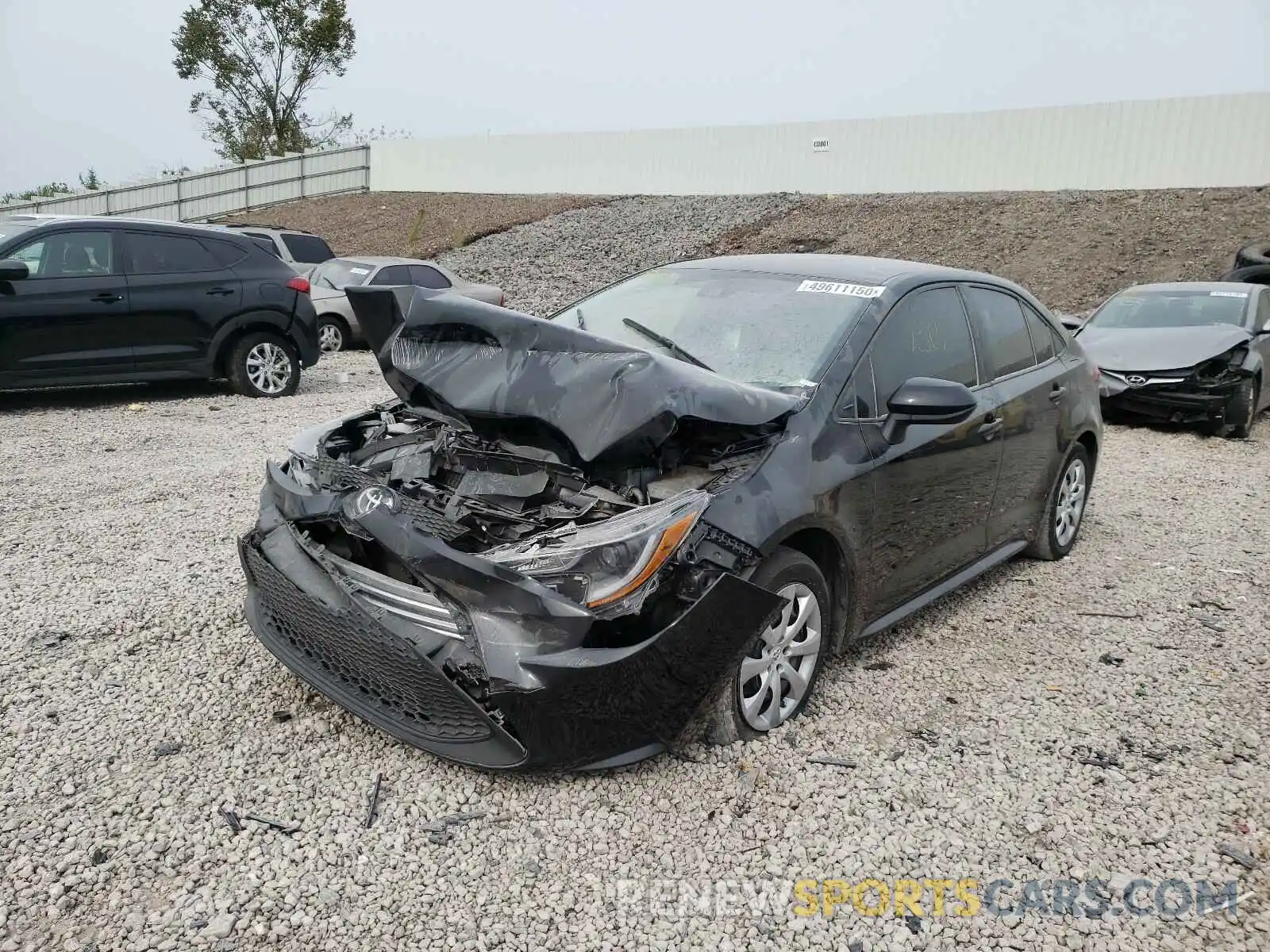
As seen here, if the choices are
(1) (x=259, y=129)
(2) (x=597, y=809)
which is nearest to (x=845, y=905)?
(2) (x=597, y=809)

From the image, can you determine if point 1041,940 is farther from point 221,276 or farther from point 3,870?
point 221,276

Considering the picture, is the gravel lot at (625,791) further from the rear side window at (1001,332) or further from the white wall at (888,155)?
the white wall at (888,155)

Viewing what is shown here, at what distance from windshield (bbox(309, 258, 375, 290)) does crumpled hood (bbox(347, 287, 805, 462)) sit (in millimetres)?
10127

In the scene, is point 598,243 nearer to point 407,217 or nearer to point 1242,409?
point 407,217

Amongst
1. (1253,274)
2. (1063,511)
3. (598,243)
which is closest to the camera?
(1063,511)

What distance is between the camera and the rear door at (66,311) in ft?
26.3

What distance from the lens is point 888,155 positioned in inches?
1006

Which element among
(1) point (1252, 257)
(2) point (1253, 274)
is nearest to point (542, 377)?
(2) point (1253, 274)

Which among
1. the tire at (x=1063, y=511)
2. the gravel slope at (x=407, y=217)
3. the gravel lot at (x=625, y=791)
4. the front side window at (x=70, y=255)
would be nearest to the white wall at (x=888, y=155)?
the gravel slope at (x=407, y=217)

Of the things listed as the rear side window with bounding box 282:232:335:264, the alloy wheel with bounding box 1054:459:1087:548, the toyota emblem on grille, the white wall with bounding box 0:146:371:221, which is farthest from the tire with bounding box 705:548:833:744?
the white wall with bounding box 0:146:371:221

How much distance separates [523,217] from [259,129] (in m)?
23.6

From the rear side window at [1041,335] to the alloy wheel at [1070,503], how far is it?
652mm

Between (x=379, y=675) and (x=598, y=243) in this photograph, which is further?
(x=598, y=243)

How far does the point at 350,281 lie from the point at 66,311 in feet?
18.1
